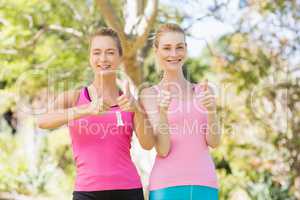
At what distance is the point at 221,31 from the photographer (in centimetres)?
864

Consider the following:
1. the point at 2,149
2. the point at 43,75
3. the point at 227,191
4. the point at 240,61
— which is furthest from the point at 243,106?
the point at 2,149

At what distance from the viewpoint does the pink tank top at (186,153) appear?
8.83ft

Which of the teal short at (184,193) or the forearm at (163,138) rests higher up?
the forearm at (163,138)

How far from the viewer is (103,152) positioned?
275cm

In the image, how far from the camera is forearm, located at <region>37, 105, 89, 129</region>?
264 cm

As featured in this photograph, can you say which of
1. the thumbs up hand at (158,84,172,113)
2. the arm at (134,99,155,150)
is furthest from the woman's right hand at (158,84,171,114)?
the arm at (134,99,155,150)

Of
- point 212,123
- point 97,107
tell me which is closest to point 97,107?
point 97,107

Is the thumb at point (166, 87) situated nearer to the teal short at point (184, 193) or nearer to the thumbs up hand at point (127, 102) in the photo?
the thumbs up hand at point (127, 102)

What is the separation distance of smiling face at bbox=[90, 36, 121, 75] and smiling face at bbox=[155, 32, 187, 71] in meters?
0.22

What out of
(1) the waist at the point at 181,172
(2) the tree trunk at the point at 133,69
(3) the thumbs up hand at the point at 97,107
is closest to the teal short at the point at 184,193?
(1) the waist at the point at 181,172

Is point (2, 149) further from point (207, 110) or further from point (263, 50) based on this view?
point (207, 110)

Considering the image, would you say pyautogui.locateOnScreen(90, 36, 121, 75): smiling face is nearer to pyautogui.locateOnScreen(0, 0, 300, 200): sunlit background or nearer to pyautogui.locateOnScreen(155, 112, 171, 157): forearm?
pyautogui.locateOnScreen(155, 112, 171, 157): forearm

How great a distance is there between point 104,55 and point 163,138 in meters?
0.49

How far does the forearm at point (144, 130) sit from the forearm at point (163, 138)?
0.03m
